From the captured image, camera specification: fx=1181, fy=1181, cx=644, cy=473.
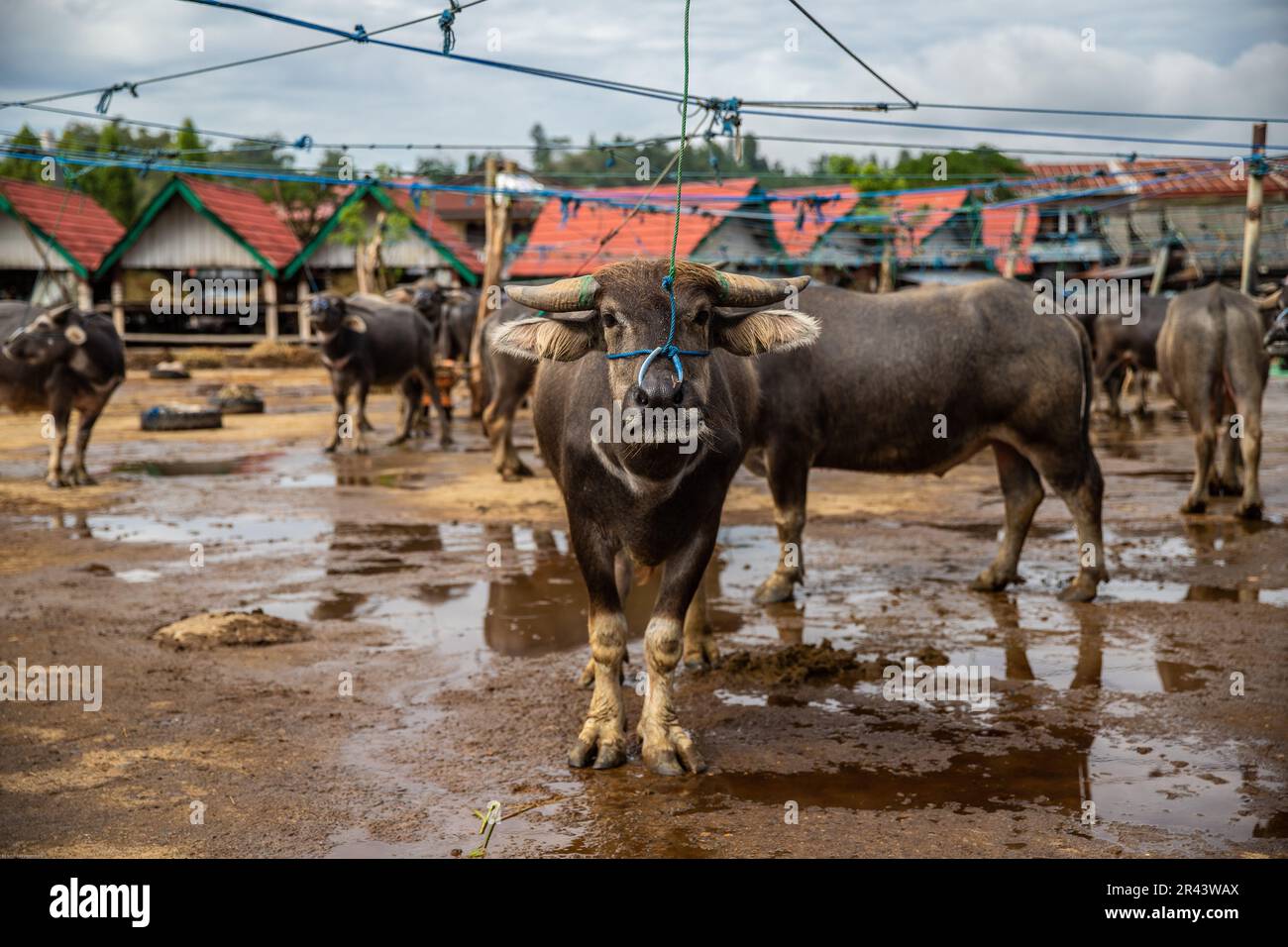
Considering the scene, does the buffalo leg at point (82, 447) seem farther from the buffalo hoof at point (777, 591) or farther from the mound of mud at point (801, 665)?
the mound of mud at point (801, 665)

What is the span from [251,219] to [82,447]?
87.0 feet

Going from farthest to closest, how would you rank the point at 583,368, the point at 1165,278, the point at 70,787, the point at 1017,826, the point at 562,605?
1. the point at 1165,278
2. the point at 562,605
3. the point at 583,368
4. the point at 70,787
5. the point at 1017,826

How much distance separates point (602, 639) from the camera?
4.95m

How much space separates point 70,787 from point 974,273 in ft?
123

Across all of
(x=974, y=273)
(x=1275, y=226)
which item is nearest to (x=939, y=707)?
A: (x=1275, y=226)

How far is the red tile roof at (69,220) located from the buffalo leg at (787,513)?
3262cm

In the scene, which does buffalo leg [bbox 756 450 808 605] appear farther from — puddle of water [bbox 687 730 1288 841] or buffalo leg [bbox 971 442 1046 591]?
puddle of water [bbox 687 730 1288 841]

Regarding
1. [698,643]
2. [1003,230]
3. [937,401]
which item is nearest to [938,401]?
[937,401]

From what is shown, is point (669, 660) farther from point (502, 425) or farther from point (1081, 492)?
point (502, 425)

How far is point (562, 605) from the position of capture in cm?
756

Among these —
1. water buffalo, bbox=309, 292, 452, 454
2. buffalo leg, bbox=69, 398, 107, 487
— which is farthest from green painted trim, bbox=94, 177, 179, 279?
buffalo leg, bbox=69, 398, 107, 487

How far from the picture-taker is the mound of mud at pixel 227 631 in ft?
21.7

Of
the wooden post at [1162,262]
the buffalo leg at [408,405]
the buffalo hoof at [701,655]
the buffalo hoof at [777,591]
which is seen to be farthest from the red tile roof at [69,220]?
the buffalo hoof at [701,655]

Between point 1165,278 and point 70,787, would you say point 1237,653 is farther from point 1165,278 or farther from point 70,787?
Answer: point 1165,278
